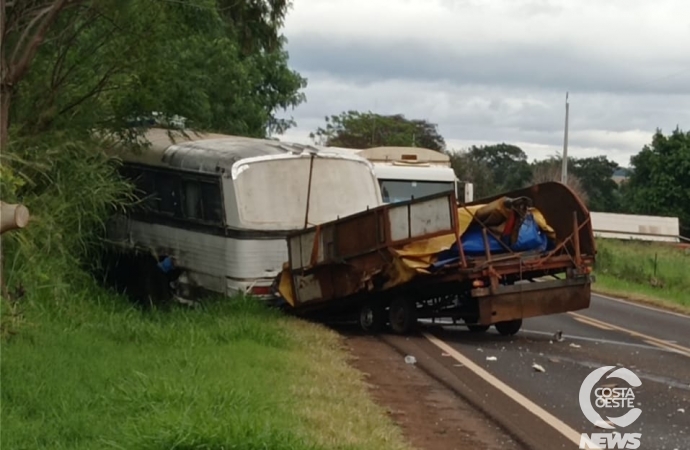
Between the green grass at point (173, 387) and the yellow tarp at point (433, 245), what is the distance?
1.38m

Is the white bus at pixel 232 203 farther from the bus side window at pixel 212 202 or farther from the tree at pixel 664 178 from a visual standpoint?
the tree at pixel 664 178

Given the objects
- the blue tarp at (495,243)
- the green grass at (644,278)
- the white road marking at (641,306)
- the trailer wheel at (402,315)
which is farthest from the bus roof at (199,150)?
the green grass at (644,278)

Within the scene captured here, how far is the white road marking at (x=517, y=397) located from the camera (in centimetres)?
909

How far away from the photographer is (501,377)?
1189 centimetres

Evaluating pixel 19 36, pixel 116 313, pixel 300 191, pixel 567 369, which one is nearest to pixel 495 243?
pixel 567 369

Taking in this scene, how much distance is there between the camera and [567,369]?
498 inches

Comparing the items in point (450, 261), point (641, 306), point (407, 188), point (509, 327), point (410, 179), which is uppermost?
point (410, 179)

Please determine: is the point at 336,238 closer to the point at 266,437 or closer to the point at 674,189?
the point at 266,437

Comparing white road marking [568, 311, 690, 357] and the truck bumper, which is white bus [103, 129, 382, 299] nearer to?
the truck bumper

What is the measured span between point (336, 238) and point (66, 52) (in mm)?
4689

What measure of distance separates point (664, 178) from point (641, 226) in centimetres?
838

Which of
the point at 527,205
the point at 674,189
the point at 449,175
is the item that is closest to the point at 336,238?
the point at 527,205

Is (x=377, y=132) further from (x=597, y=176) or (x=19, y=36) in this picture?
(x=19, y=36)

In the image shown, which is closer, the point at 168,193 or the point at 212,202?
the point at 212,202
